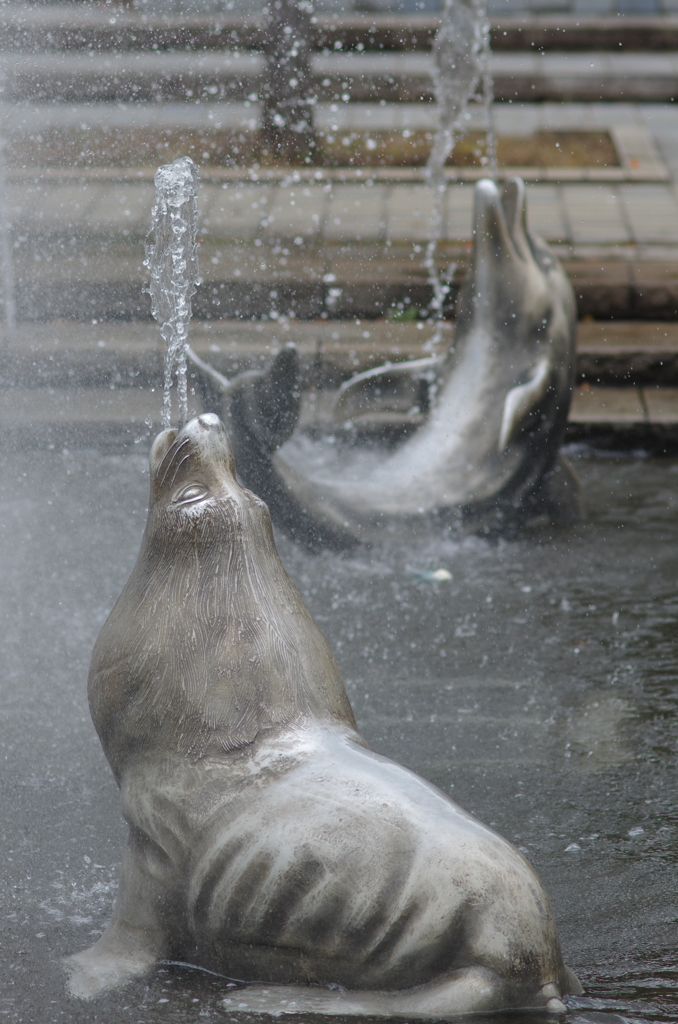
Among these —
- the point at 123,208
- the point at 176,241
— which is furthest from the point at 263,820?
the point at 123,208

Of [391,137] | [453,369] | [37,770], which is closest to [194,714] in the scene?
[37,770]

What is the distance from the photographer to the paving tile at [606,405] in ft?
19.7

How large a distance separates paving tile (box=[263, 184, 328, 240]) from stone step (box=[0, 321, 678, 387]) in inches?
39.5

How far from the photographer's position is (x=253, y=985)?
7.29 ft

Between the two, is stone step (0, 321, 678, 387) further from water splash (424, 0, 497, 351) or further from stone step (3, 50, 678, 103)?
stone step (3, 50, 678, 103)

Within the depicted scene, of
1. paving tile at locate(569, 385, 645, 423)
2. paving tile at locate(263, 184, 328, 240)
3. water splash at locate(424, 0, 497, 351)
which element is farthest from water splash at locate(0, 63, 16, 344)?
paving tile at locate(569, 385, 645, 423)

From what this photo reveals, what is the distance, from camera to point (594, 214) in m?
7.88

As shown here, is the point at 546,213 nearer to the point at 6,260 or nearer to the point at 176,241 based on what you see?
the point at 6,260

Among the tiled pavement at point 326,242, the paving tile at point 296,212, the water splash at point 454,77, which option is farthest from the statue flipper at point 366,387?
the water splash at point 454,77

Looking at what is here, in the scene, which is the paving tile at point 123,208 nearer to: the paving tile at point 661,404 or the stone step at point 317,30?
the stone step at point 317,30

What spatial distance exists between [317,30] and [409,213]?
13.1 feet

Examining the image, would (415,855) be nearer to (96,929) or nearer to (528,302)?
(96,929)

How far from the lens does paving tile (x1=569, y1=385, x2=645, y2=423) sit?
599cm

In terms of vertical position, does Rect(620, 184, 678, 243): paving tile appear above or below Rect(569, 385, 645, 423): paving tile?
above
